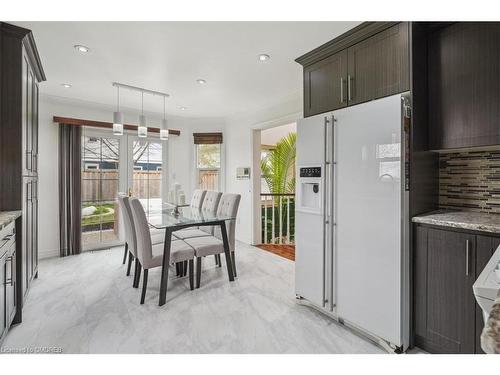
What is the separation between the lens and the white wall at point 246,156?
168 inches

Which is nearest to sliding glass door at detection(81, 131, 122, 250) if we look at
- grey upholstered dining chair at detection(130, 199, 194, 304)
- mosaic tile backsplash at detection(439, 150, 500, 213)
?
grey upholstered dining chair at detection(130, 199, 194, 304)

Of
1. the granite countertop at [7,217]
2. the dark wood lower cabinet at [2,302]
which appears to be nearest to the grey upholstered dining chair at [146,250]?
the granite countertop at [7,217]

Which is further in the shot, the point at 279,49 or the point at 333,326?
the point at 279,49

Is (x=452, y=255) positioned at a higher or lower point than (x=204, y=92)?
lower

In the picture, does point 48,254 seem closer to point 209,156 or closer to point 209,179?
point 209,179

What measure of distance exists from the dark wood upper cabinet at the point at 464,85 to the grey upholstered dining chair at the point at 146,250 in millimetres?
2355

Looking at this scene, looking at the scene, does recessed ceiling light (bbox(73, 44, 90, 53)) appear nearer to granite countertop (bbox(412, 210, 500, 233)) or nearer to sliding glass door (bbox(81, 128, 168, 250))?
sliding glass door (bbox(81, 128, 168, 250))

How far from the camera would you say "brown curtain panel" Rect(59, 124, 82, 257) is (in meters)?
3.93

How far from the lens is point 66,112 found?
4.00m

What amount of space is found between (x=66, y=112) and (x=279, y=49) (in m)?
3.48

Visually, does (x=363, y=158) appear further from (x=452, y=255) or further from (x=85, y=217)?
(x=85, y=217)

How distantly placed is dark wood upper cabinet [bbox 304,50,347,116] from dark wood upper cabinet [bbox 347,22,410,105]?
2.8 inches

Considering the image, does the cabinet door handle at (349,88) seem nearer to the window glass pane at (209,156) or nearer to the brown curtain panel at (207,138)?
the brown curtain panel at (207,138)

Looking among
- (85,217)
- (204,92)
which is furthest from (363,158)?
(85,217)
